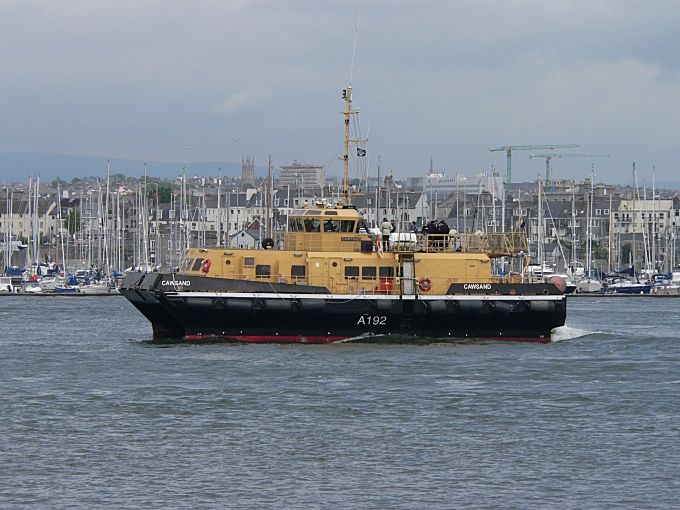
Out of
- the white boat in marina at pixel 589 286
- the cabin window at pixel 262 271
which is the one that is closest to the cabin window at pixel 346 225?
the cabin window at pixel 262 271

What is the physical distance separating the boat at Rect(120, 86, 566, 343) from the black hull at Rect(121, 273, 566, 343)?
1.2 inches

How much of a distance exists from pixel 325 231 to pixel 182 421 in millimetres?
16265

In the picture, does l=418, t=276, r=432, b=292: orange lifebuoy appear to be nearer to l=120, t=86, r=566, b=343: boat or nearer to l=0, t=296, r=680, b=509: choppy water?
l=120, t=86, r=566, b=343: boat

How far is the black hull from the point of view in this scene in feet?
151

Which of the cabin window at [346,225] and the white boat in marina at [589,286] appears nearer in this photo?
the cabin window at [346,225]

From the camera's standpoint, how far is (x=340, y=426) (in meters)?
31.9

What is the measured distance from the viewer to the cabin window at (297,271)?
4722 cm

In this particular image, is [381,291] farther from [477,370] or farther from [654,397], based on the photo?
[654,397]

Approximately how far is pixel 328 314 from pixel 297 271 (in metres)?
1.81

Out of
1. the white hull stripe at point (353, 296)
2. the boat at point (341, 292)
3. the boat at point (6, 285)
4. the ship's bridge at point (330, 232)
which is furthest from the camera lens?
the boat at point (6, 285)

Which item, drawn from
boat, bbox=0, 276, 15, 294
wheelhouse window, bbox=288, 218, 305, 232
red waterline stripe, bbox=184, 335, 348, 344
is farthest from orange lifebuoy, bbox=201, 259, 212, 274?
boat, bbox=0, 276, 15, 294

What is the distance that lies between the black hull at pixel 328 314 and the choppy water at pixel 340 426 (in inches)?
28.7

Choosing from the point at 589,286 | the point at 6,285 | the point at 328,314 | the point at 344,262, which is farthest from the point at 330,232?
the point at 589,286

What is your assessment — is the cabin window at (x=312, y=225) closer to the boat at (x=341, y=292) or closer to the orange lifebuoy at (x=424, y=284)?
the boat at (x=341, y=292)
